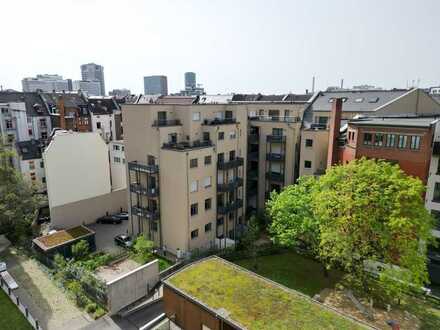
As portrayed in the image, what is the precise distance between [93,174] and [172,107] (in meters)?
22.1

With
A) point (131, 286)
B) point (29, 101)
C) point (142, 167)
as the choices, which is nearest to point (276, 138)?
point (142, 167)

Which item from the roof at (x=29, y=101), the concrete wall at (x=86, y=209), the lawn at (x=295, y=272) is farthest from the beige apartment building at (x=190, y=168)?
the roof at (x=29, y=101)

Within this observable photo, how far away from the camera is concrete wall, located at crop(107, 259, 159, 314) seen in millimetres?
27094

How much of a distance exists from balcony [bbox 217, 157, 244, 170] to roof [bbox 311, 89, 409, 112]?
1816 cm

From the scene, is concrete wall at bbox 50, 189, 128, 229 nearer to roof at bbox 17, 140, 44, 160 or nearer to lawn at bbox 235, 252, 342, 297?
roof at bbox 17, 140, 44, 160

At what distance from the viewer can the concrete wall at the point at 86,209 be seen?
4562 centimetres

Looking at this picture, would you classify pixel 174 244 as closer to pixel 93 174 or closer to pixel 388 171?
pixel 93 174

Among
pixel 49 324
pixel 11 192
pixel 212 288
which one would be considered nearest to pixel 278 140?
pixel 212 288

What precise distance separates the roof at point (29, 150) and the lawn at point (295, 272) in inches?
1789

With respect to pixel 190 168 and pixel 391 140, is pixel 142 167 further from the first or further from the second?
pixel 391 140

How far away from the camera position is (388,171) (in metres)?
26.5

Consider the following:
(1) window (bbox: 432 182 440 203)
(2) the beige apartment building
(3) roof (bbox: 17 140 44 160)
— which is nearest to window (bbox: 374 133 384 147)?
(1) window (bbox: 432 182 440 203)

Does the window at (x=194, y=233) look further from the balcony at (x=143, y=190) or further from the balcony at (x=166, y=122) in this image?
the balcony at (x=166, y=122)

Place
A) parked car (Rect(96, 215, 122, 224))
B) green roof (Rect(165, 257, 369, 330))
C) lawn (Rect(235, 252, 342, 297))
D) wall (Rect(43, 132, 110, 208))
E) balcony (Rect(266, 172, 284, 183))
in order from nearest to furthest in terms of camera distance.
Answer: green roof (Rect(165, 257, 369, 330)), lawn (Rect(235, 252, 342, 297)), wall (Rect(43, 132, 110, 208)), balcony (Rect(266, 172, 284, 183)), parked car (Rect(96, 215, 122, 224))
